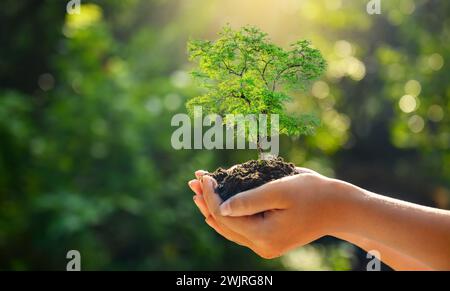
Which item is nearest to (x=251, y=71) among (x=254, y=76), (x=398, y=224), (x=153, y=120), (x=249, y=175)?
(x=254, y=76)

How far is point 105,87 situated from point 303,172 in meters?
2.98

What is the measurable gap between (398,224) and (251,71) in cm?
55

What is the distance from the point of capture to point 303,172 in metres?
1.66

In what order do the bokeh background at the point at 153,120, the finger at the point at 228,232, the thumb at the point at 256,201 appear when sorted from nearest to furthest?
the thumb at the point at 256,201 < the finger at the point at 228,232 < the bokeh background at the point at 153,120

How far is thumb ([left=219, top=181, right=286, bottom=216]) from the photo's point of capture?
149 centimetres

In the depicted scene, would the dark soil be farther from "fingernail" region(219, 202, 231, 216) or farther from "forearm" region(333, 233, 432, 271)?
"forearm" region(333, 233, 432, 271)

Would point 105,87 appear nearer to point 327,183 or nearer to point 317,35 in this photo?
point 317,35

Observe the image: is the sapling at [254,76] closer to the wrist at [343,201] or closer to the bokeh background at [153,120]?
the wrist at [343,201]

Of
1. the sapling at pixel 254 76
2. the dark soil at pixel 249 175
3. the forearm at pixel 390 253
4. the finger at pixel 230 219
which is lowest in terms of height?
the forearm at pixel 390 253

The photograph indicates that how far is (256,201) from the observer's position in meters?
1.49

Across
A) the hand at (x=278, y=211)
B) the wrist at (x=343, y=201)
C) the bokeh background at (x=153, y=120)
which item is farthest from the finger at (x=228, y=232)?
the bokeh background at (x=153, y=120)

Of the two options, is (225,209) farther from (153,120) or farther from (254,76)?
(153,120)

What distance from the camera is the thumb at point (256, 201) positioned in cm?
149

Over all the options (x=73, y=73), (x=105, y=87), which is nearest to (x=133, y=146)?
(x=105, y=87)
